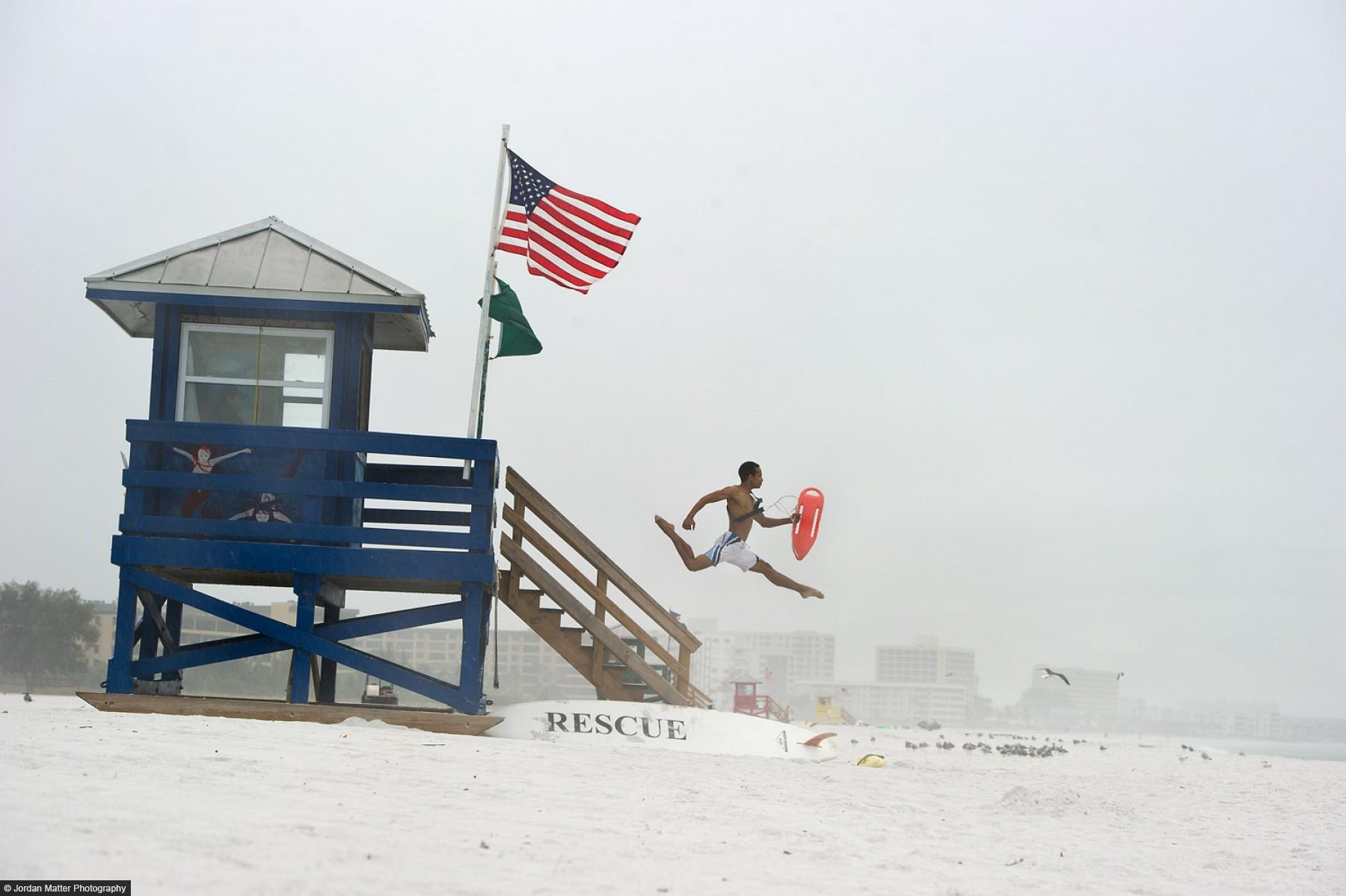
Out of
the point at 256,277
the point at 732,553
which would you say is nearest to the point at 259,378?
the point at 256,277

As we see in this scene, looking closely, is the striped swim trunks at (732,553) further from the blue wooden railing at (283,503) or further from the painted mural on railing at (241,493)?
the painted mural on railing at (241,493)

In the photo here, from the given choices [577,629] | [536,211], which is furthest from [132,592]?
[536,211]

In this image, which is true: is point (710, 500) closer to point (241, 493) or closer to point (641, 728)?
point (641, 728)

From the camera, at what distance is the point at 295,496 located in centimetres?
1155

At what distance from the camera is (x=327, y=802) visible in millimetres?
6039

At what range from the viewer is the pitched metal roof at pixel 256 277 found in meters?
11.7

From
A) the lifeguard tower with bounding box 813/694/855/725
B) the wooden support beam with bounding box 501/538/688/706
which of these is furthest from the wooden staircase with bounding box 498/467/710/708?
the lifeguard tower with bounding box 813/694/855/725

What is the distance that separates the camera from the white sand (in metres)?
4.81

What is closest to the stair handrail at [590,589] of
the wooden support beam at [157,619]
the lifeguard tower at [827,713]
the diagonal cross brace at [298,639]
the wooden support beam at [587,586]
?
the wooden support beam at [587,586]

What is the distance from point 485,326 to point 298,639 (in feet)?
12.1

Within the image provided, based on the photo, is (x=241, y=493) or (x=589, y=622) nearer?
(x=241, y=493)

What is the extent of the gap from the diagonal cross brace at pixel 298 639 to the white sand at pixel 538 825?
124 cm

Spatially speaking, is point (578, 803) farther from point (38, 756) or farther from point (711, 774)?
point (38, 756)

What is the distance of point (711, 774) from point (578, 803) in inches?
95.7
